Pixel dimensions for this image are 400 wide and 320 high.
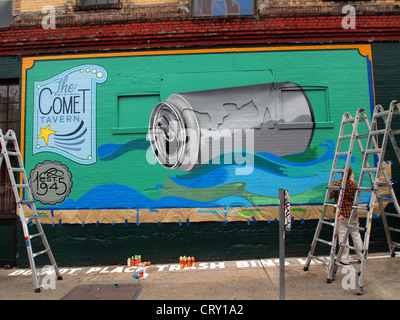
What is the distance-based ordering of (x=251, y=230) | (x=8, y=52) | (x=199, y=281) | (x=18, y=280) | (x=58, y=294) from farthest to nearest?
(x=8, y=52) → (x=251, y=230) → (x=18, y=280) → (x=199, y=281) → (x=58, y=294)

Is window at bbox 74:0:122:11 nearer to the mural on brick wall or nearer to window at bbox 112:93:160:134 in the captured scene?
the mural on brick wall

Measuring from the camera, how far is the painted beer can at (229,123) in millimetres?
A: 6645

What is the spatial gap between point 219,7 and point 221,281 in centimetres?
615

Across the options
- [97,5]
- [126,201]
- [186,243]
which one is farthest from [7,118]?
[186,243]

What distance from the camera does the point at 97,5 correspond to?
7.01 m

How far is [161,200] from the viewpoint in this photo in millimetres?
6559

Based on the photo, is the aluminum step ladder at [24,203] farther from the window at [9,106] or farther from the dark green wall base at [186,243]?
the window at [9,106]

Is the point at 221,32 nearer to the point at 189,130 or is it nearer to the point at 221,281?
the point at 189,130

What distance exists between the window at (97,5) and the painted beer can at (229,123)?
8.76ft

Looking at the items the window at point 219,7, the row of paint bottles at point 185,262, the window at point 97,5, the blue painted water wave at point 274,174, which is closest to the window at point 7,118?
the window at point 97,5

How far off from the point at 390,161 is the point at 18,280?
828 cm

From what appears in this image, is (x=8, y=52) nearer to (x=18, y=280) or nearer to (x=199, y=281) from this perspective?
(x=18, y=280)

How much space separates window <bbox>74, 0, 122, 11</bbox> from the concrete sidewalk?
19.9 ft

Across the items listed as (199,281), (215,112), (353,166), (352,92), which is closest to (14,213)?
(199,281)
